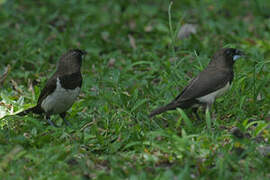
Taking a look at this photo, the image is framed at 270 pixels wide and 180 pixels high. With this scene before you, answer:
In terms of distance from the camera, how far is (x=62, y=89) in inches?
217

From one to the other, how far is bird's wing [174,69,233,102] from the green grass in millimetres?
243

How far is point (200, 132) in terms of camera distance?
4.86m

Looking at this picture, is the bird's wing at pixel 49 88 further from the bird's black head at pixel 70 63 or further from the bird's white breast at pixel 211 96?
the bird's white breast at pixel 211 96

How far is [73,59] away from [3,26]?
3.82 metres

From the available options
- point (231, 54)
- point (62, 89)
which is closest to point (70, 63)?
point (62, 89)

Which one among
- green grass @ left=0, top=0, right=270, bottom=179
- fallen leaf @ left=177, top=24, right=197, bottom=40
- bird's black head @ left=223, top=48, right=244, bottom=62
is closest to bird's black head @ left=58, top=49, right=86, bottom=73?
green grass @ left=0, top=0, right=270, bottom=179

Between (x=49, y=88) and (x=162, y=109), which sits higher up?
(x=49, y=88)

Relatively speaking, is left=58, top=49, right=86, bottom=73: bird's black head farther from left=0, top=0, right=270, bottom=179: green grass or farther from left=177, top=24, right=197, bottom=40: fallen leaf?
left=177, top=24, right=197, bottom=40: fallen leaf

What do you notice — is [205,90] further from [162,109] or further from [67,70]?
[67,70]

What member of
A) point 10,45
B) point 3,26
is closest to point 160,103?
point 10,45

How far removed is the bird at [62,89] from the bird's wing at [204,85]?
1187mm

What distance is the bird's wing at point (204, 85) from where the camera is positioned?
5234mm

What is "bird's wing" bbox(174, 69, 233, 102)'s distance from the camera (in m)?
5.23

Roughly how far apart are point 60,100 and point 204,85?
1632 mm
